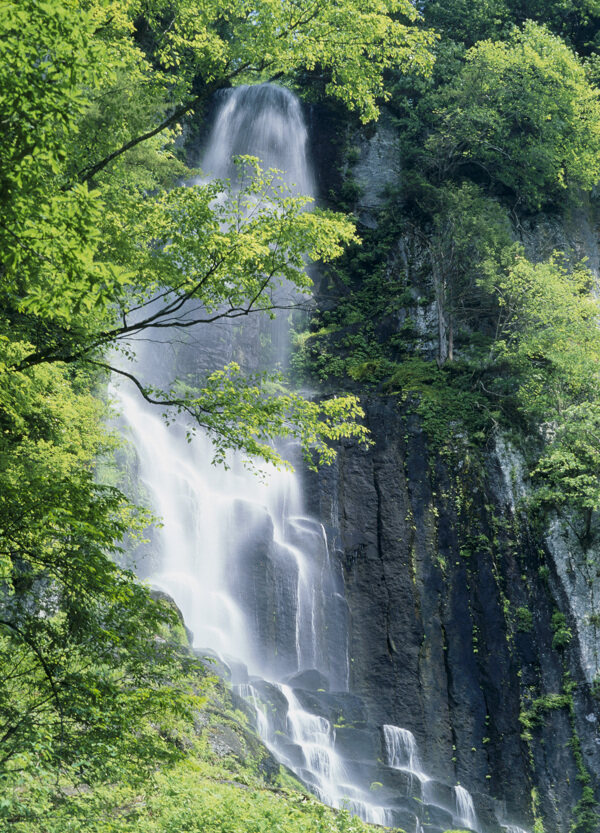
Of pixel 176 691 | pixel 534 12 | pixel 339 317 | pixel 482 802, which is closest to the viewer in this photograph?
pixel 176 691

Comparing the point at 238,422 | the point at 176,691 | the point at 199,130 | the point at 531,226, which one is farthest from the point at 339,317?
the point at 176,691

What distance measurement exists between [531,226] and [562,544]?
13.0 metres

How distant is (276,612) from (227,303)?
8.50 metres

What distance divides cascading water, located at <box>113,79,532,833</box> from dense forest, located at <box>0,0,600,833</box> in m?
1.84

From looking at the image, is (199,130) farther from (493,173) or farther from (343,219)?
(343,219)

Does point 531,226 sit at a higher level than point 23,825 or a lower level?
higher

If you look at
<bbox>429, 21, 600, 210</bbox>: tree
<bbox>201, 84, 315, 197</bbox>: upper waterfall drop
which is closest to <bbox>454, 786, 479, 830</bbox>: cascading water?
<bbox>429, 21, 600, 210</bbox>: tree

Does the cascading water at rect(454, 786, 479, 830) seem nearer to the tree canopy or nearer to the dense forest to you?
the dense forest

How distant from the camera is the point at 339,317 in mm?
24344

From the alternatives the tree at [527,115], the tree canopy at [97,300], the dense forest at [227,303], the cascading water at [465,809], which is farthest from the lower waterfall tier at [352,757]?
the tree at [527,115]

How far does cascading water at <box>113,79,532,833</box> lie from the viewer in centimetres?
1377

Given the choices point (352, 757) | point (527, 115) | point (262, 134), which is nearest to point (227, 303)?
point (352, 757)

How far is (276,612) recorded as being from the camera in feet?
55.5

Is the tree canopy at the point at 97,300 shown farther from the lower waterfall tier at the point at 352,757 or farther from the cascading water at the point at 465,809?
the cascading water at the point at 465,809
